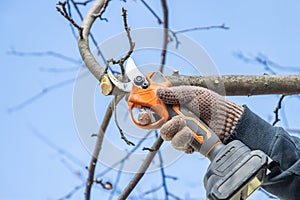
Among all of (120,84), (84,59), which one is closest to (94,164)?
(84,59)

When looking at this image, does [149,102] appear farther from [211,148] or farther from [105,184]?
[105,184]

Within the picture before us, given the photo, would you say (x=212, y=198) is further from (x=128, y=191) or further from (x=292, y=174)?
(x=128, y=191)

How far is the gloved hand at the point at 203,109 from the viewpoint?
1111 mm

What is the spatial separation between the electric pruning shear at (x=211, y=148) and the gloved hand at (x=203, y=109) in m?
0.02

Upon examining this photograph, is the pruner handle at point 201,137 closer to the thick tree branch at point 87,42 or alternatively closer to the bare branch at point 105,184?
the thick tree branch at point 87,42

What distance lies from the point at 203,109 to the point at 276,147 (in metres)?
0.17

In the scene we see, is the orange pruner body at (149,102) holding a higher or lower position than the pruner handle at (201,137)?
higher

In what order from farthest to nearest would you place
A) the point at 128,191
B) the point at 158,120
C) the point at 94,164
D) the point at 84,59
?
the point at 94,164, the point at 128,191, the point at 84,59, the point at 158,120

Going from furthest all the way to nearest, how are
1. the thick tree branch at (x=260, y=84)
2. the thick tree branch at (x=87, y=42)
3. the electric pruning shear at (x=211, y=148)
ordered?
the thick tree branch at (x=260, y=84)
the thick tree branch at (x=87, y=42)
the electric pruning shear at (x=211, y=148)

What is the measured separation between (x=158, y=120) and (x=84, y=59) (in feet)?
1.48

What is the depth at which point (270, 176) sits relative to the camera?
3.77ft

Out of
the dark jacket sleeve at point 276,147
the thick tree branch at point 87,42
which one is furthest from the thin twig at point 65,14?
the dark jacket sleeve at point 276,147

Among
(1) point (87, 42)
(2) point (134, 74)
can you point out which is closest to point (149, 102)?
(2) point (134, 74)

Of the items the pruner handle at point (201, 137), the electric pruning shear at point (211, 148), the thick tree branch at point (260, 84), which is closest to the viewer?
the electric pruning shear at point (211, 148)
